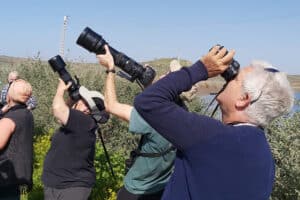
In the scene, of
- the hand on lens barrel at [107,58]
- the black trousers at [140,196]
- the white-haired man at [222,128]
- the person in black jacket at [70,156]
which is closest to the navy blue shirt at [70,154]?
the person in black jacket at [70,156]

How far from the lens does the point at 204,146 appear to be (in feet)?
7.10

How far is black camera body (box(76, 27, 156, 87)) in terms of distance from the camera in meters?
3.20

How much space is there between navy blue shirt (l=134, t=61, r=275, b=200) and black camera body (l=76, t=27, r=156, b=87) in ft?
3.31

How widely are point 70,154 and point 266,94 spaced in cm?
268

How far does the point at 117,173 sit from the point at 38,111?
4150 millimetres

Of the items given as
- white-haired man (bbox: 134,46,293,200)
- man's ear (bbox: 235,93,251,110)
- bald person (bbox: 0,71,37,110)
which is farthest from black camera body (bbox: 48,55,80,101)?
man's ear (bbox: 235,93,251,110)

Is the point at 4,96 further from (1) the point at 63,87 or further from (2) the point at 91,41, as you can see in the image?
(2) the point at 91,41

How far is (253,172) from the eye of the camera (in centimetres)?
224

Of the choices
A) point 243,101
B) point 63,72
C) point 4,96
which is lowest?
point 4,96

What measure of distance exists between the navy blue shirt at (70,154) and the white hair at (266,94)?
2471mm

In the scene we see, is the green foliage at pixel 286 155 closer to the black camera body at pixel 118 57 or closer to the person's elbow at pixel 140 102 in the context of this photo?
the black camera body at pixel 118 57

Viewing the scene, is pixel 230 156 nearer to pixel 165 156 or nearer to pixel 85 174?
pixel 165 156

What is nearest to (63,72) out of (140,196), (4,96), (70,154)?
(70,154)

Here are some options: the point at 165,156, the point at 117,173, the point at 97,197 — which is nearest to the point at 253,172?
the point at 165,156
